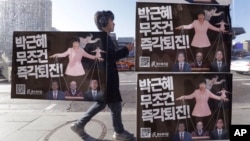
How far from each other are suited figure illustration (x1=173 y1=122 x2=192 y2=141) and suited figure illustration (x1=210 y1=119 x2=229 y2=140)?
28 centimetres

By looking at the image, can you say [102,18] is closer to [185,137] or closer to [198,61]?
[198,61]

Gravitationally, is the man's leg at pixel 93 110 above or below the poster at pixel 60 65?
below

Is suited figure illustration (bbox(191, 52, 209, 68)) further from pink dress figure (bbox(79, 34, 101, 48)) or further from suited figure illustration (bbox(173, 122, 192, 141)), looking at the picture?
pink dress figure (bbox(79, 34, 101, 48))

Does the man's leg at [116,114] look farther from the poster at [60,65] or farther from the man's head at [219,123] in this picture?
the man's head at [219,123]

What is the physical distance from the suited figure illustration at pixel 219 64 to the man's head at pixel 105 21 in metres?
1.35

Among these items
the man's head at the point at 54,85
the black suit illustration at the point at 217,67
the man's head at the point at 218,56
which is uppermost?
the man's head at the point at 218,56

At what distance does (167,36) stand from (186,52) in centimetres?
27

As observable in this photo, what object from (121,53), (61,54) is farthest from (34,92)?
(121,53)

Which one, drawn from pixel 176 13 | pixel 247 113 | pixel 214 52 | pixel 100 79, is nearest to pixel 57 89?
pixel 100 79

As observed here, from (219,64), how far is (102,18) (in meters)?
1.55

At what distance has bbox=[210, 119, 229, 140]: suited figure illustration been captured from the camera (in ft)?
11.2

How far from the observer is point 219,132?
3.42 m

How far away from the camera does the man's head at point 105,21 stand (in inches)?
150

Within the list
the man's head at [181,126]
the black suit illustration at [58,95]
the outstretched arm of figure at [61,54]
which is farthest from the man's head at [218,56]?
the black suit illustration at [58,95]
